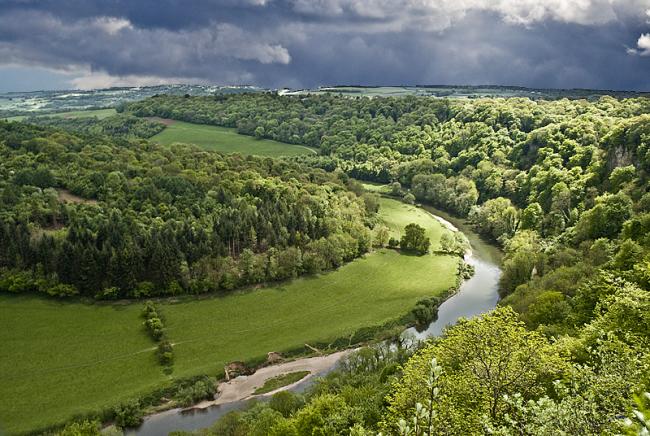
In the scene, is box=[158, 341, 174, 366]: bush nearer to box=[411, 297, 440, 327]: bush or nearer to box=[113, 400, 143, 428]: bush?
box=[113, 400, 143, 428]: bush

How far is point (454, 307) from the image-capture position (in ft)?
295

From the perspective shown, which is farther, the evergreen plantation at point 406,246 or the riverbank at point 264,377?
the riverbank at point 264,377

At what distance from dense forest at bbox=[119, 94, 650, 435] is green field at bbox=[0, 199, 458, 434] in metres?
20.1

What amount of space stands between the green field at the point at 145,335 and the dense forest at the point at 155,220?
4.82m

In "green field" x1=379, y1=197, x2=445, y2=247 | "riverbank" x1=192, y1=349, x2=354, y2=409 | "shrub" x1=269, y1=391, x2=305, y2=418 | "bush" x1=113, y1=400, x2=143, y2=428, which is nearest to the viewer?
"shrub" x1=269, y1=391, x2=305, y2=418

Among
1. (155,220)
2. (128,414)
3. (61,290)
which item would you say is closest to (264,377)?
(128,414)

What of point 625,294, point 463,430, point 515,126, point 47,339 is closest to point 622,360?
point 463,430

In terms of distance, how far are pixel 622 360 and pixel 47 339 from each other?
3007 inches

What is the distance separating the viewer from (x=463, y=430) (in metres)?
24.3

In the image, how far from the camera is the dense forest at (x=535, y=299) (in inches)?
816

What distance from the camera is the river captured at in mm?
58094

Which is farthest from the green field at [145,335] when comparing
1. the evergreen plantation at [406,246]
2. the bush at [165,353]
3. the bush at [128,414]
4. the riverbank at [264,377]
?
the evergreen plantation at [406,246]

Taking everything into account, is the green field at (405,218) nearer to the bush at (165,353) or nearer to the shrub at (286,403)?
the bush at (165,353)

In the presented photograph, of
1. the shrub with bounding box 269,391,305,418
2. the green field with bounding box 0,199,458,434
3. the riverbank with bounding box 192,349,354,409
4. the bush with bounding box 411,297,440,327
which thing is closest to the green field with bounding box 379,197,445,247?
the green field with bounding box 0,199,458,434
